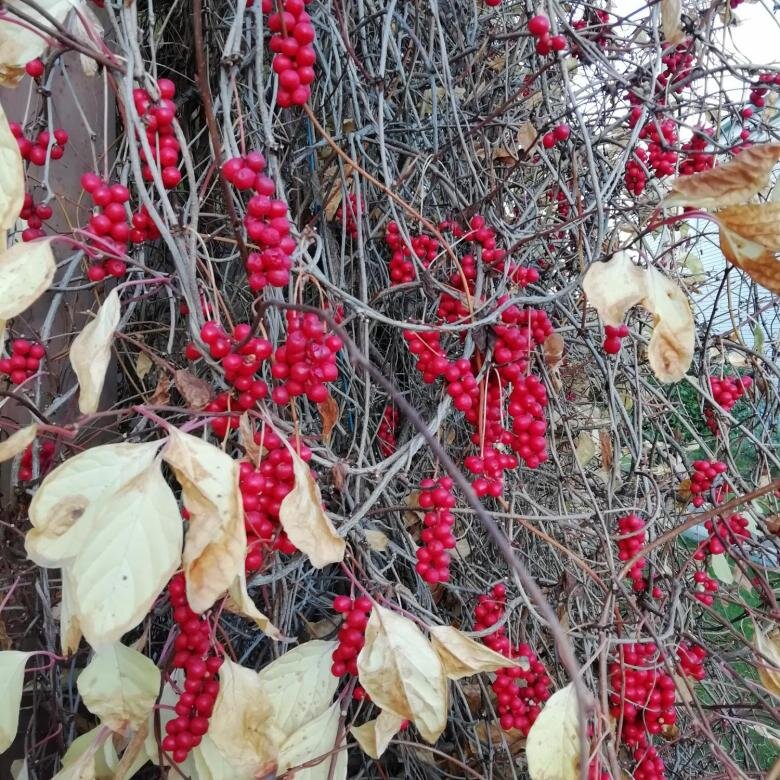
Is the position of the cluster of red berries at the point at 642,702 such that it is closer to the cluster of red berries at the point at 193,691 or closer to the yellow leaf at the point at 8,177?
the cluster of red berries at the point at 193,691

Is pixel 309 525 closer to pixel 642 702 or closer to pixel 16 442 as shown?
pixel 16 442

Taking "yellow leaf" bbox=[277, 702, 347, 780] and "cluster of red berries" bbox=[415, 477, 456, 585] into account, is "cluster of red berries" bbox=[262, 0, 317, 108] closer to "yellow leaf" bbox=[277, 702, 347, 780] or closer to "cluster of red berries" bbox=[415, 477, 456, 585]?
"cluster of red berries" bbox=[415, 477, 456, 585]

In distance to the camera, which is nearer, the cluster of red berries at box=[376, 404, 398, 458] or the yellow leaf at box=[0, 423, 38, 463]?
the yellow leaf at box=[0, 423, 38, 463]

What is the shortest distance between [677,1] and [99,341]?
29.5 inches

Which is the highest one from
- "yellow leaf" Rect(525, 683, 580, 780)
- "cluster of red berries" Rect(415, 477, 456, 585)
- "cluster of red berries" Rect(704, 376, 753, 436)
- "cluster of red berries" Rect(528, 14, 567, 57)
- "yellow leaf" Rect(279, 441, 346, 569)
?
"cluster of red berries" Rect(528, 14, 567, 57)

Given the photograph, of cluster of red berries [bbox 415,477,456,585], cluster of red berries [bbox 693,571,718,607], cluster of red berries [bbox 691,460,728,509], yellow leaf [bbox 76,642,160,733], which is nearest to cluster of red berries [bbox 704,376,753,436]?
cluster of red berries [bbox 691,460,728,509]

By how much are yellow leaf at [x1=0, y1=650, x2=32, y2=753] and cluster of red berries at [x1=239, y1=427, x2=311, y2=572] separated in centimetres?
22

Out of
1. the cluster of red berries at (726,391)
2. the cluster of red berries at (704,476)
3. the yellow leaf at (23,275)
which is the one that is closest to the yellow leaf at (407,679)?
the yellow leaf at (23,275)

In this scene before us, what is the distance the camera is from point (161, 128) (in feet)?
1.76

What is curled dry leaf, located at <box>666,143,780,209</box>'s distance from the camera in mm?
470

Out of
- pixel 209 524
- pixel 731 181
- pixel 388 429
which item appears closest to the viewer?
pixel 209 524

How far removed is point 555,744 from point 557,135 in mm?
711

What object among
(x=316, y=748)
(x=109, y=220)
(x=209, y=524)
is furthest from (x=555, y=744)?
(x=109, y=220)

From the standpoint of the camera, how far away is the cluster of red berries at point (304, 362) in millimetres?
528
